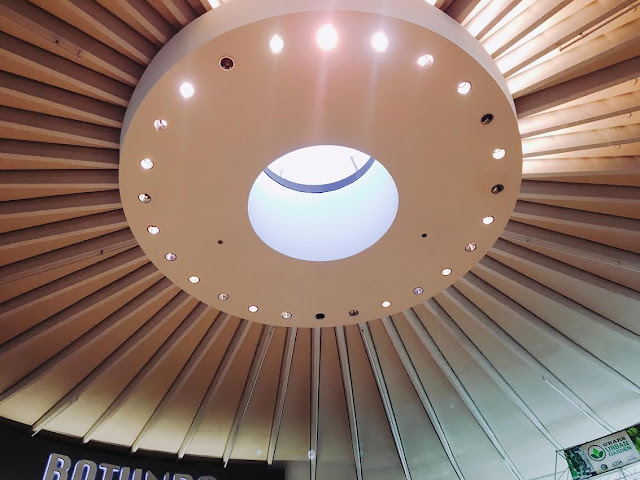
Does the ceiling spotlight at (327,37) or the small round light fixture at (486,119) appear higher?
the ceiling spotlight at (327,37)

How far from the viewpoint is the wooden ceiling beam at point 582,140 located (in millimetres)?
7711

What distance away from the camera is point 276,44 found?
6.02 meters

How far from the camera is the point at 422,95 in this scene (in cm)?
661

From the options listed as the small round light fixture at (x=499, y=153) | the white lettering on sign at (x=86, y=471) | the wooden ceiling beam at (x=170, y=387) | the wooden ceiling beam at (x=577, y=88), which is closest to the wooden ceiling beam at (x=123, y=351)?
the wooden ceiling beam at (x=170, y=387)

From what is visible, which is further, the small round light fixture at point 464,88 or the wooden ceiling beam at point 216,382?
the wooden ceiling beam at point 216,382

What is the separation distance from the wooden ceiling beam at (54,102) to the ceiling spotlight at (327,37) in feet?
10.0

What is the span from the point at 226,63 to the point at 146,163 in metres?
1.84

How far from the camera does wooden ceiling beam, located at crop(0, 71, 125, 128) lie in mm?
6871

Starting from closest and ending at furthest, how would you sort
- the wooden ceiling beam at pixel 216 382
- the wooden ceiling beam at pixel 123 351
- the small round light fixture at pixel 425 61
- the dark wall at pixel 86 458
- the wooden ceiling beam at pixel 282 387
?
the small round light fixture at pixel 425 61
the wooden ceiling beam at pixel 123 351
the wooden ceiling beam at pixel 216 382
the wooden ceiling beam at pixel 282 387
the dark wall at pixel 86 458

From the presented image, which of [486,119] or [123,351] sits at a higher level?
[486,119]

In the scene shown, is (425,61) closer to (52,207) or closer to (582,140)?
(582,140)

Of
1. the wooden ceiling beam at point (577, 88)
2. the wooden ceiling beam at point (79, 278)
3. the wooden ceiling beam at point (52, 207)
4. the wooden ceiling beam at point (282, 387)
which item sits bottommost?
the wooden ceiling beam at point (282, 387)

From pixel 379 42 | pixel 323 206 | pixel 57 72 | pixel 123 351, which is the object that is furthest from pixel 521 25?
pixel 123 351

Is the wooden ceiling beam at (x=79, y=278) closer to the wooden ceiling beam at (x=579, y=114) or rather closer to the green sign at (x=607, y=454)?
the wooden ceiling beam at (x=579, y=114)
